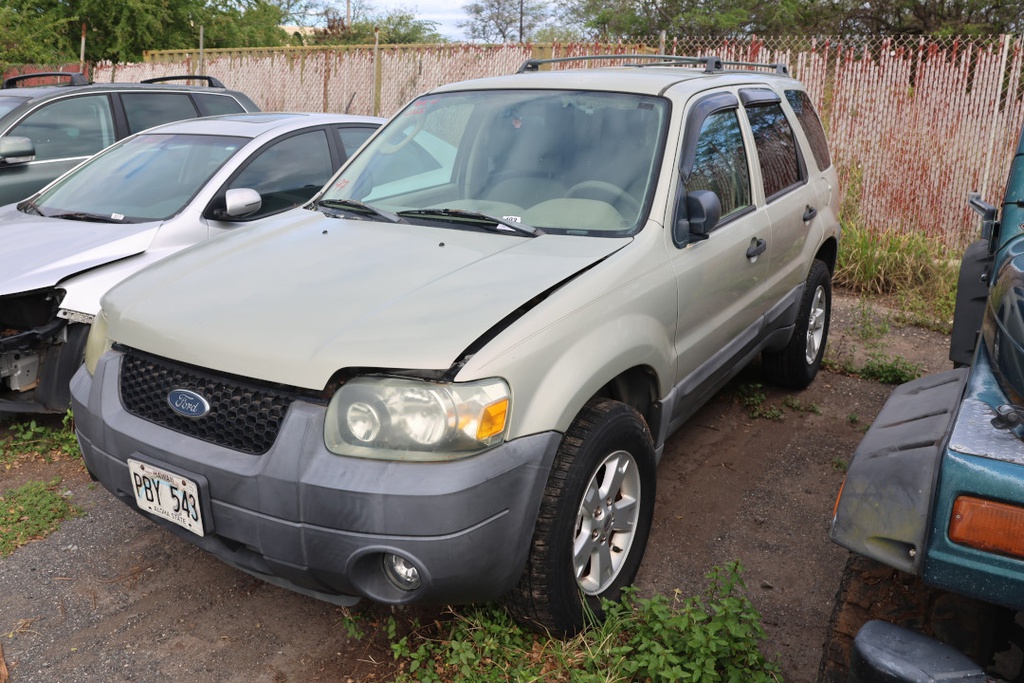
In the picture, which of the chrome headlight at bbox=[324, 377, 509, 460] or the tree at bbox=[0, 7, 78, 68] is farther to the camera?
the tree at bbox=[0, 7, 78, 68]

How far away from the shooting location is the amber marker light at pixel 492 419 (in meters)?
2.33

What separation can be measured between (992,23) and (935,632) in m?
19.4

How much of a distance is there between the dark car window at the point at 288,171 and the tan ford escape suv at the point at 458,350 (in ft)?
4.84

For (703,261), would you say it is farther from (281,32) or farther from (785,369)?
(281,32)

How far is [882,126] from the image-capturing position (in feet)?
28.4

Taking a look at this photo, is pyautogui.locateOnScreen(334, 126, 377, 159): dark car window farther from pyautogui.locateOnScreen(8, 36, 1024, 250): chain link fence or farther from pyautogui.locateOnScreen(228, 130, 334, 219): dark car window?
pyautogui.locateOnScreen(8, 36, 1024, 250): chain link fence

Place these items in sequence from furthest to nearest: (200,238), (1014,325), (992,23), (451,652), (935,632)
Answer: (992,23) → (200,238) → (451,652) → (935,632) → (1014,325)

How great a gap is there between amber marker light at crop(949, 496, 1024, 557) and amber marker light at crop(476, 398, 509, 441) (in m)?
1.13

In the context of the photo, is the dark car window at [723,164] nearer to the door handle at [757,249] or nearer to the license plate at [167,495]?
the door handle at [757,249]

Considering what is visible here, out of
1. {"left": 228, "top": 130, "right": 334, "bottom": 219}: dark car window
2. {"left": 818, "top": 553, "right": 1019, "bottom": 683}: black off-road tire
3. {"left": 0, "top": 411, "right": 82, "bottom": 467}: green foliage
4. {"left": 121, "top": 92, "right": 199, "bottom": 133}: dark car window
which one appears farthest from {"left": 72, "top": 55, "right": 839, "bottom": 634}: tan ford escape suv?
{"left": 121, "top": 92, "right": 199, "bottom": 133}: dark car window

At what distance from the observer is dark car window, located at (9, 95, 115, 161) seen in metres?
6.66

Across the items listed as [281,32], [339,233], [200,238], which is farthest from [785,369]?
[281,32]

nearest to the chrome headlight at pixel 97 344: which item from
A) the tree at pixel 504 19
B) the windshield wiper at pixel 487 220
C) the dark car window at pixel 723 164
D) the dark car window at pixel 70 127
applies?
the windshield wiper at pixel 487 220

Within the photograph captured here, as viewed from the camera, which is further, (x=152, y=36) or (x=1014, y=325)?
(x=152, y=36)
